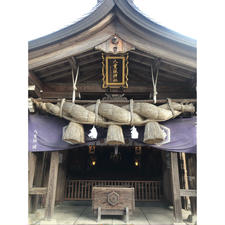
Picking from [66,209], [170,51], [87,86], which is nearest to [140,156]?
[66,209]

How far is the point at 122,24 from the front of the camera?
481 cm

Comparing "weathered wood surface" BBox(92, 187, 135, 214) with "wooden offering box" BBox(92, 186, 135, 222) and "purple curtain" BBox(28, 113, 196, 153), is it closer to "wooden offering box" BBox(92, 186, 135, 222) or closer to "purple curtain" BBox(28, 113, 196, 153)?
"wooden offering box" BBox(92, 186, 135, 222)

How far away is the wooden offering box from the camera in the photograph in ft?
17.0

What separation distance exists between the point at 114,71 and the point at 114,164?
6253 millimetres

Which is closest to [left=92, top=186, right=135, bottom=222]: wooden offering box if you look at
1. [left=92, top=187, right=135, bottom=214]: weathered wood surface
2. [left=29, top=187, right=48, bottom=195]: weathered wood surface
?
[left=92, top=187, right=135, bottom=214]: weathered wood surface

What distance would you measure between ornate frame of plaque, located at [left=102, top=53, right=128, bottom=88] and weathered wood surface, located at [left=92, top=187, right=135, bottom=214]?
9.57ft

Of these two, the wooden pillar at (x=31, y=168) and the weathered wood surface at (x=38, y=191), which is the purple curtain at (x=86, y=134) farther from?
the weathered wood surface at (x=38, y=191)

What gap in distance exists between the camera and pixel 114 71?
5.21 metres

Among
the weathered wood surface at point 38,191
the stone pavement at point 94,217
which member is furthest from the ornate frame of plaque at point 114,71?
the stone pavement at point 94,217

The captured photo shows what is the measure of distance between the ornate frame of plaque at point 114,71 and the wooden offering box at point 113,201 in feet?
9.62

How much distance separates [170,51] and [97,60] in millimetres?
1989

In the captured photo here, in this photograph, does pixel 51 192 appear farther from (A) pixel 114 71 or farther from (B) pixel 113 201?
(A) pixel 114 71

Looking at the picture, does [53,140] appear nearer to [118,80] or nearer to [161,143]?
[118,80]

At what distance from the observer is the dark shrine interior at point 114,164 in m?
9.46
